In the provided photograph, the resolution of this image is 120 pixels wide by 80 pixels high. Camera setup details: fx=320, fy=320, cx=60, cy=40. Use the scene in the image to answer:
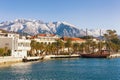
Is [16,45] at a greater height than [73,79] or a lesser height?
greater

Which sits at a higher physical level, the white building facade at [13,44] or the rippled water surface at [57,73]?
the white building facade at [13,44]

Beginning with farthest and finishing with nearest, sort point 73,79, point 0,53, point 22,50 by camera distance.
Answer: point 22,50 < point 0,53 < point 73,79

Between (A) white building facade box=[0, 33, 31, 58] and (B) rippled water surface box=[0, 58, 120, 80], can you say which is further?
(A) white building facade box=[0, 33, 31, 58]

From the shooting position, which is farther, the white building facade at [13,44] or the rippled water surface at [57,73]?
the white building facade at [13,44]

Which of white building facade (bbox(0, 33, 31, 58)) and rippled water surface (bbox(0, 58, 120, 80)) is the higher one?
white building facade (bbox(0, 33, 31, 58))

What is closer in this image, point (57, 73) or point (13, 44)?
point (57, 73)

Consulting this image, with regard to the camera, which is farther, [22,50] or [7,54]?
[22,50]

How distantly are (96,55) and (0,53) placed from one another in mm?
64628

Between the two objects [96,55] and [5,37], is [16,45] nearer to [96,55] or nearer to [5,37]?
[5,37]

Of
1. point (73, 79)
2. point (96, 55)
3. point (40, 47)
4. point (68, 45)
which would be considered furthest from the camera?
point (68, 45)

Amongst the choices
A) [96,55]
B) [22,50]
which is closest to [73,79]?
[22,50]

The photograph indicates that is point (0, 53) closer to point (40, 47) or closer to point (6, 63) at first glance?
point (6, 63)

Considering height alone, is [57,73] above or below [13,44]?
below

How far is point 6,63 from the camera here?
318ft
